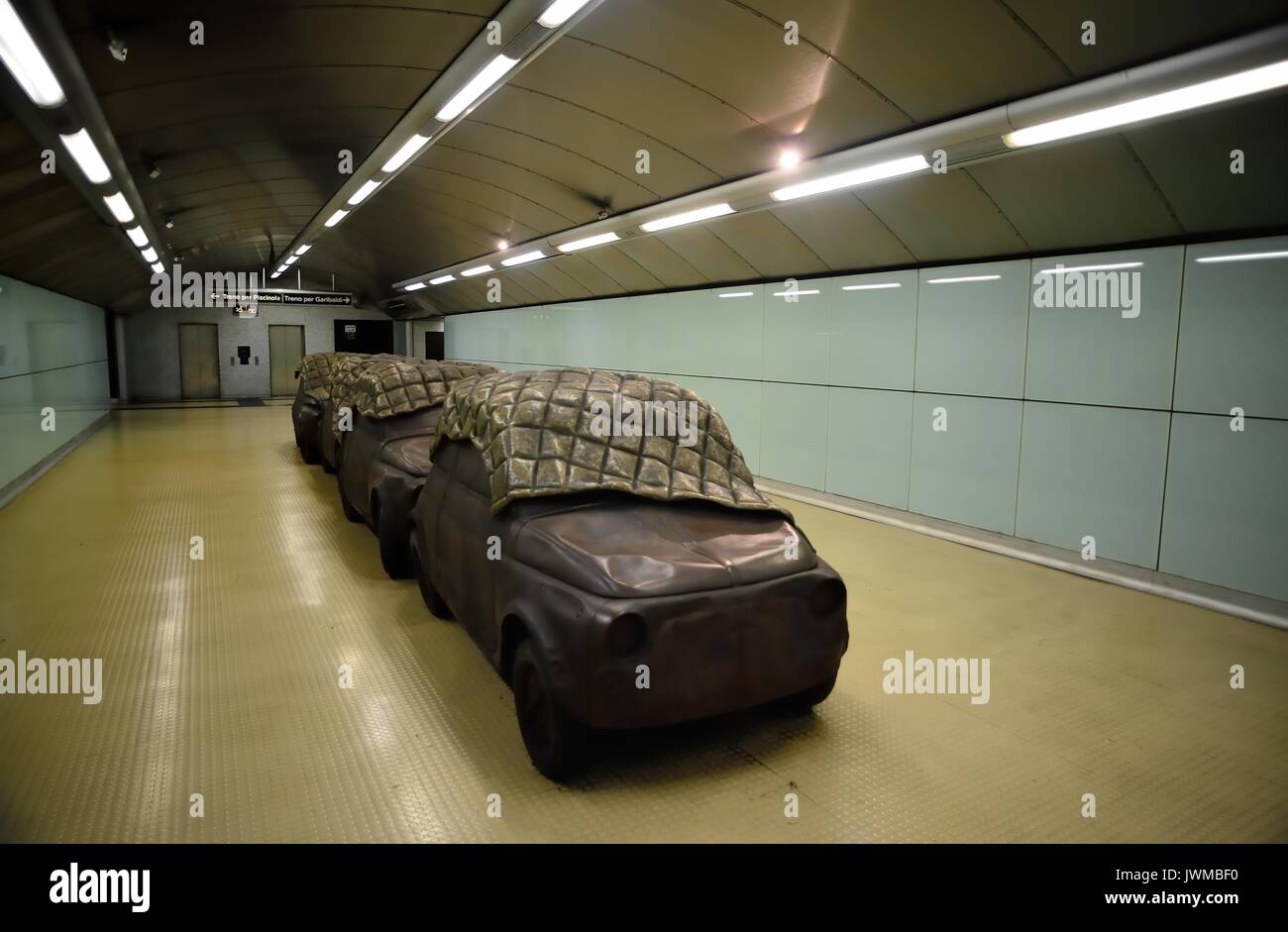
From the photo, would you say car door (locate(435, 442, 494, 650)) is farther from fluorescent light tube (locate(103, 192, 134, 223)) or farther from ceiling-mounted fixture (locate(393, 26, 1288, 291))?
fluorescent light tube (locate(103, 192, 134, 223))

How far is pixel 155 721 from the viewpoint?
3758mm

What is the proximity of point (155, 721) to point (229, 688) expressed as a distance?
42 cm

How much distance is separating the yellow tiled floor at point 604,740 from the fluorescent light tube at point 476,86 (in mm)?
4165

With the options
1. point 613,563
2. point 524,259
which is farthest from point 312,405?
point 613,563

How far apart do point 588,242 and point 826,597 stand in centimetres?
879

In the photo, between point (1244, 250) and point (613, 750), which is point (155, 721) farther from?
point (1244, 250)

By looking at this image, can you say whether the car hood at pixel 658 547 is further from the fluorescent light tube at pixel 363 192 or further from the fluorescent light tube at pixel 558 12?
the fluorescent light tube at pixel 363 192

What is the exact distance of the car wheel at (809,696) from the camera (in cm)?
373

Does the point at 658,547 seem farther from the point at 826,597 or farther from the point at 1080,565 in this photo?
the point at 1080,565

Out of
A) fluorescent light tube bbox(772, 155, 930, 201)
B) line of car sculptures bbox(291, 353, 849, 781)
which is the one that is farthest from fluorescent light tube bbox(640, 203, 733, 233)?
line of car sculptures bbox(291, 353, 849, 781)

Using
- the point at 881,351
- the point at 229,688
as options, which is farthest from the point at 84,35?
the point at 881,351

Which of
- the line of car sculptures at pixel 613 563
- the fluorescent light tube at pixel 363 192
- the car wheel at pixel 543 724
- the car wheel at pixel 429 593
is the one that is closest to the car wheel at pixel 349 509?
the car wheel at pixel 429 593

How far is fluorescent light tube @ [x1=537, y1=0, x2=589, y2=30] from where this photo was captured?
171 inches
